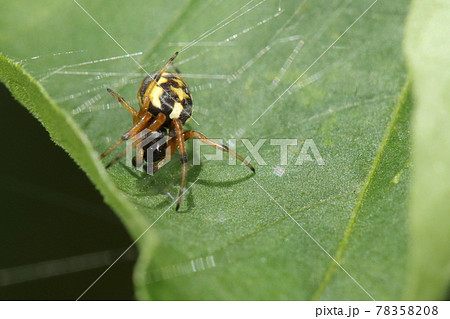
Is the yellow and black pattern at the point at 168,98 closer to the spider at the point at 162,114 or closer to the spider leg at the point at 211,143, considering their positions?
the spider at the point at 162,114

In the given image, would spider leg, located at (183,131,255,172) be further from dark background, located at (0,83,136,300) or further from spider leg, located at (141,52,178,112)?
dark background, located at (0,83,136,300)

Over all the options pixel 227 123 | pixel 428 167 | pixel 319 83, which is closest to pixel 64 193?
pixel 227 123

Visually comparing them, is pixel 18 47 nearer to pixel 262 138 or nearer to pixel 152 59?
pixel 152 59

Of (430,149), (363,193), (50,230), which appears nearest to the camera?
(430,149)

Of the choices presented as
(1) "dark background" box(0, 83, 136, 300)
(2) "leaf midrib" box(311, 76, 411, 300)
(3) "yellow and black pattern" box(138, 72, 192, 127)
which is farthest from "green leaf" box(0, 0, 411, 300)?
(1) "dark background" box(0, 83, 136, 300)

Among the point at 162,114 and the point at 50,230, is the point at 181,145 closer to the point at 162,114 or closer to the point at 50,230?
the point at 162,114

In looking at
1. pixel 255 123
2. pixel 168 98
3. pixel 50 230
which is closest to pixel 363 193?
pixel 255 123
